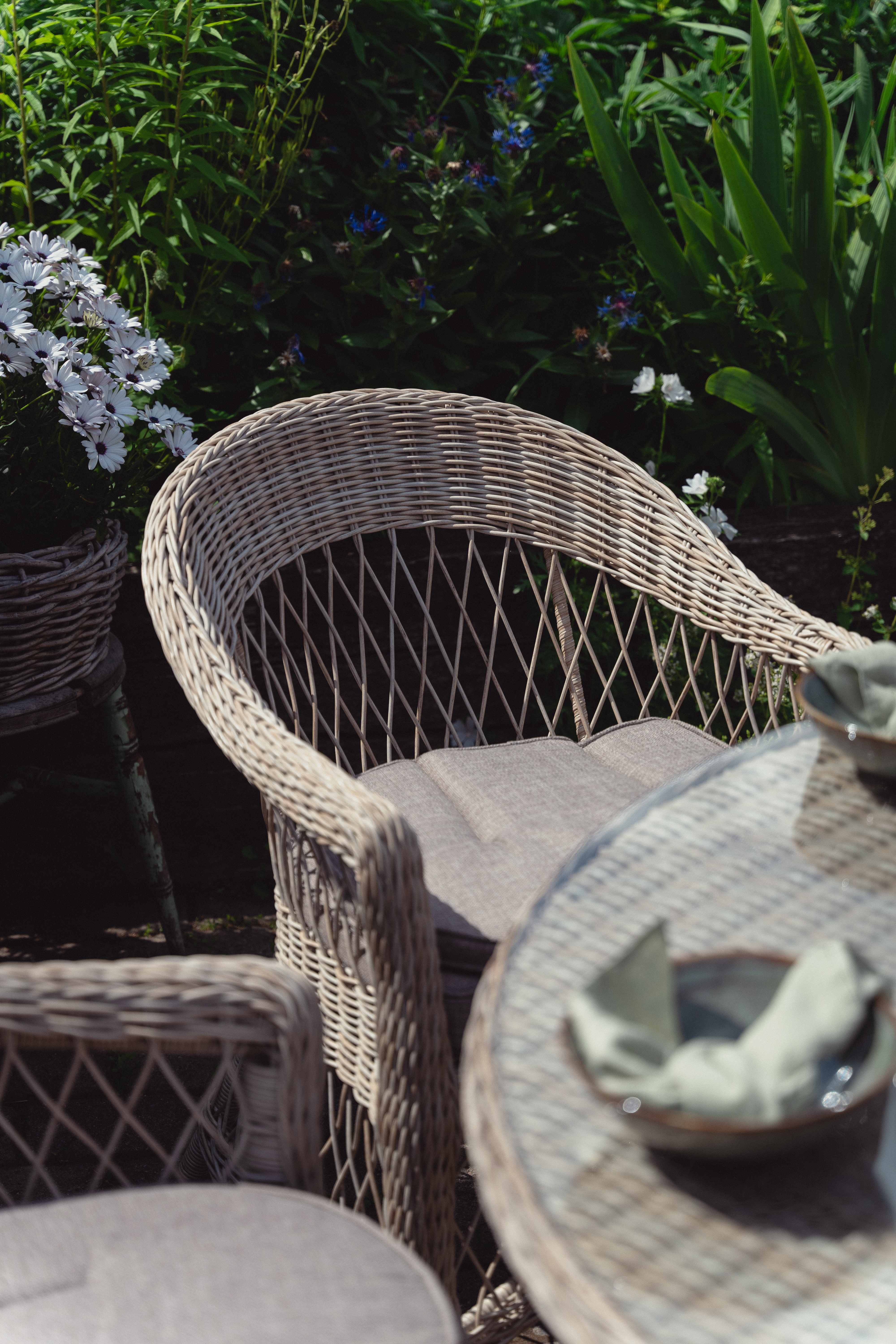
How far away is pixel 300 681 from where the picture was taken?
1590 mm

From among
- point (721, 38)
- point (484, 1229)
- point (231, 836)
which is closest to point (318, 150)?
point (721, 38)

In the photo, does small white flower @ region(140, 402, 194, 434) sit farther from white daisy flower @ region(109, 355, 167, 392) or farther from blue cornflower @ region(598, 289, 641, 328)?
blue cornflower @ region(598, 289, 641, 328)

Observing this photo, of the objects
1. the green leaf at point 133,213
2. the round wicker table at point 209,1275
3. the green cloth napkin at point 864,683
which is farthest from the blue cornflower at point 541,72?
the round wicker table at point 209,1275

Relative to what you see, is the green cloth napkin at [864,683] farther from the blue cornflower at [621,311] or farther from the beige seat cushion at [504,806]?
the blue cornflower at [621,311]

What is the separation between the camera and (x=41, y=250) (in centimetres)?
159

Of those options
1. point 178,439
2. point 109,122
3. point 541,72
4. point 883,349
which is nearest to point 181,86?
point 109,122

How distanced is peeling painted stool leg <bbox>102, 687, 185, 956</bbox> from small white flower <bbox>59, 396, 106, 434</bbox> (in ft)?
1.50

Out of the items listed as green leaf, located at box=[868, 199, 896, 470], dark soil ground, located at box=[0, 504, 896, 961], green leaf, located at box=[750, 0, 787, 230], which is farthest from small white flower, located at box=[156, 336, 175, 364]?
green leaf, located at box=[868, 199, 896, 470]

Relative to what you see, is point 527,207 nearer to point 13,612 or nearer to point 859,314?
point 859,314

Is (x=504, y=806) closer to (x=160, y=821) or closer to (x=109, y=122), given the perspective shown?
(x=160, y=821)

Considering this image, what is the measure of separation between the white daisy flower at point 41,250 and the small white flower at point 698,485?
1206 mm

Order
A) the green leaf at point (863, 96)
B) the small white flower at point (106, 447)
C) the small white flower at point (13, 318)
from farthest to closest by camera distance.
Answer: the green leaf at point (863, 96) < the small white flower at point (106, 447) < the small white flower at point (13, 318)

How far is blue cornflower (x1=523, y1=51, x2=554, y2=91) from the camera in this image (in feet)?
7.76

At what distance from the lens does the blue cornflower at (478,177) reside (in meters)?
2.22
